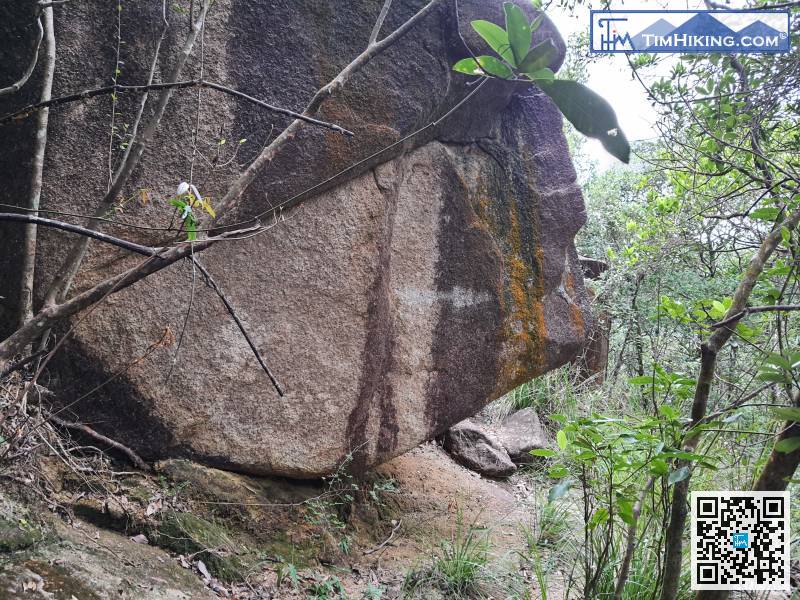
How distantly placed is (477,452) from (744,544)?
292 cm

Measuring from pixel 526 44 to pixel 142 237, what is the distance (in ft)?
6.26

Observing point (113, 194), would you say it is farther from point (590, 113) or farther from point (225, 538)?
point (590, 113)

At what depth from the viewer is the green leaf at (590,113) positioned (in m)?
1.10

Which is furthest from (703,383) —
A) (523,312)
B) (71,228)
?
(71,228)

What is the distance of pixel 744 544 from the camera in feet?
6.79

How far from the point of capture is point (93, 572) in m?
1.92

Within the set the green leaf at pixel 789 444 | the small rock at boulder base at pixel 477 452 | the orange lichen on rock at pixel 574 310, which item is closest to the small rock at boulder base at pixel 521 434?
the small rock at boulder base at pixel 477 452

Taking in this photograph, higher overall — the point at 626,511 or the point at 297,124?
the point at 297,124

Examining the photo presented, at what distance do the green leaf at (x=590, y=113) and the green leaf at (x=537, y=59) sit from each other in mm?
47

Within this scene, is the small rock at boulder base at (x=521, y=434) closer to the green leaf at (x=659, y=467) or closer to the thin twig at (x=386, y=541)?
the thin twig at (x=386, y=541)

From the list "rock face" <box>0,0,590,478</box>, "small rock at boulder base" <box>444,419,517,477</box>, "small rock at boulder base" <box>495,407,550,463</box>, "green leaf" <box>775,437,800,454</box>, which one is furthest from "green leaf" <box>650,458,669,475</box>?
"small rock at boulder base" <box>495,407,550,463</box>

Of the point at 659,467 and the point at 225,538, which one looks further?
the point at 225,538

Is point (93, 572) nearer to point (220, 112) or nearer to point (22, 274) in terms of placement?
point (22, 274)

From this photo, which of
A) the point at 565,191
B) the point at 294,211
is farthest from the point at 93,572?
the point at 565,191
